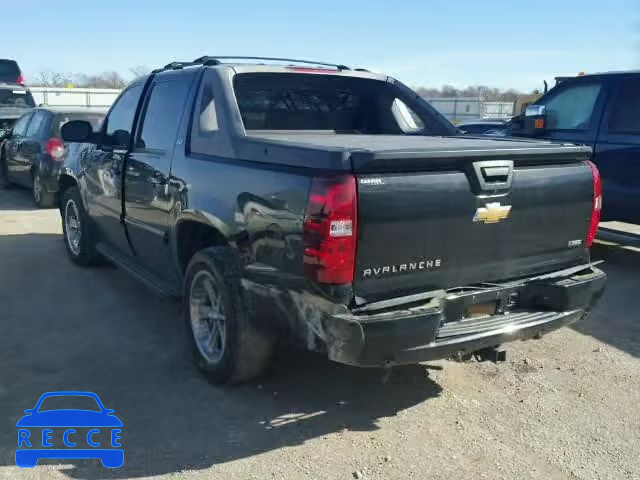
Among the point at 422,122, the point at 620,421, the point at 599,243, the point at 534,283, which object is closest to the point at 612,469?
the point at 620,421

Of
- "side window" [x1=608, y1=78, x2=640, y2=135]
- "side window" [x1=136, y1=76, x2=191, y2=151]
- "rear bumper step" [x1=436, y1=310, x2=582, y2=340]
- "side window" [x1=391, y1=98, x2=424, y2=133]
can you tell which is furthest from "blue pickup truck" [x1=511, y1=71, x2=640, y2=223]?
"side window" [x1=136, y1=76, x2=191, y2=151]

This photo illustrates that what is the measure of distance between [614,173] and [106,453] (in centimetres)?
567

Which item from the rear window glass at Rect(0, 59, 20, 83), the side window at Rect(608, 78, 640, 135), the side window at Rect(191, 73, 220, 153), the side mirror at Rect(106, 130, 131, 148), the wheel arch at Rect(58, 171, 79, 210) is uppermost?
the rear window glass at Rect(0, 59, 20, 83)

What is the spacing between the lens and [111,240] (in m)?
5.87

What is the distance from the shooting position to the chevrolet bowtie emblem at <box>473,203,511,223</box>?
3.35m

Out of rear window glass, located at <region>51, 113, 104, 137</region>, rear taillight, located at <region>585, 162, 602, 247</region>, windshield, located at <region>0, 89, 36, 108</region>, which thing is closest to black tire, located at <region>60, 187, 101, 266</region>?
rear window glass, located at <region>51, 113, 104, 137</region>

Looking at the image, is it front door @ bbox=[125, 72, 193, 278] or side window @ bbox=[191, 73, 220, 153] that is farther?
front door @ bbox=[125, 72, 193, 278]

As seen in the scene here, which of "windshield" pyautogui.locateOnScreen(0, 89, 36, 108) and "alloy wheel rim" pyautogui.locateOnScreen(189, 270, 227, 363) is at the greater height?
"windshield" pyautogui.locateOnScreen(0, 89, 36, 108)

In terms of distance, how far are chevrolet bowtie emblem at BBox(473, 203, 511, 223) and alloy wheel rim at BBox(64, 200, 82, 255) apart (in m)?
4.66

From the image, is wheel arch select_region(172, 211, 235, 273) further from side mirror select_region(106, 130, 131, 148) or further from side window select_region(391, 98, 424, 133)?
side window select_region(391, 98, 424, 133)

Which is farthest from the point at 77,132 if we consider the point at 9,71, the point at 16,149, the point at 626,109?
the point at 9,71

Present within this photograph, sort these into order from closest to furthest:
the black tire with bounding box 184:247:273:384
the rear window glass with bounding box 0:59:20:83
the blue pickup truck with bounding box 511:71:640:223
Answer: the black tire with bounding box 184:247:273:384
the blue pickup truck with bounding box 511:71:640:223
the rear window glass with bounding box 0:59:20:83

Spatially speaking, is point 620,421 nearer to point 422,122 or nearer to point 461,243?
point 461,243

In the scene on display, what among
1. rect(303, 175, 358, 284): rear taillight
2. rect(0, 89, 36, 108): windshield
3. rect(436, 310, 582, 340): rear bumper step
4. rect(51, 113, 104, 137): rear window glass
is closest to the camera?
rect(303, 175, 358, 284): rear taillight
